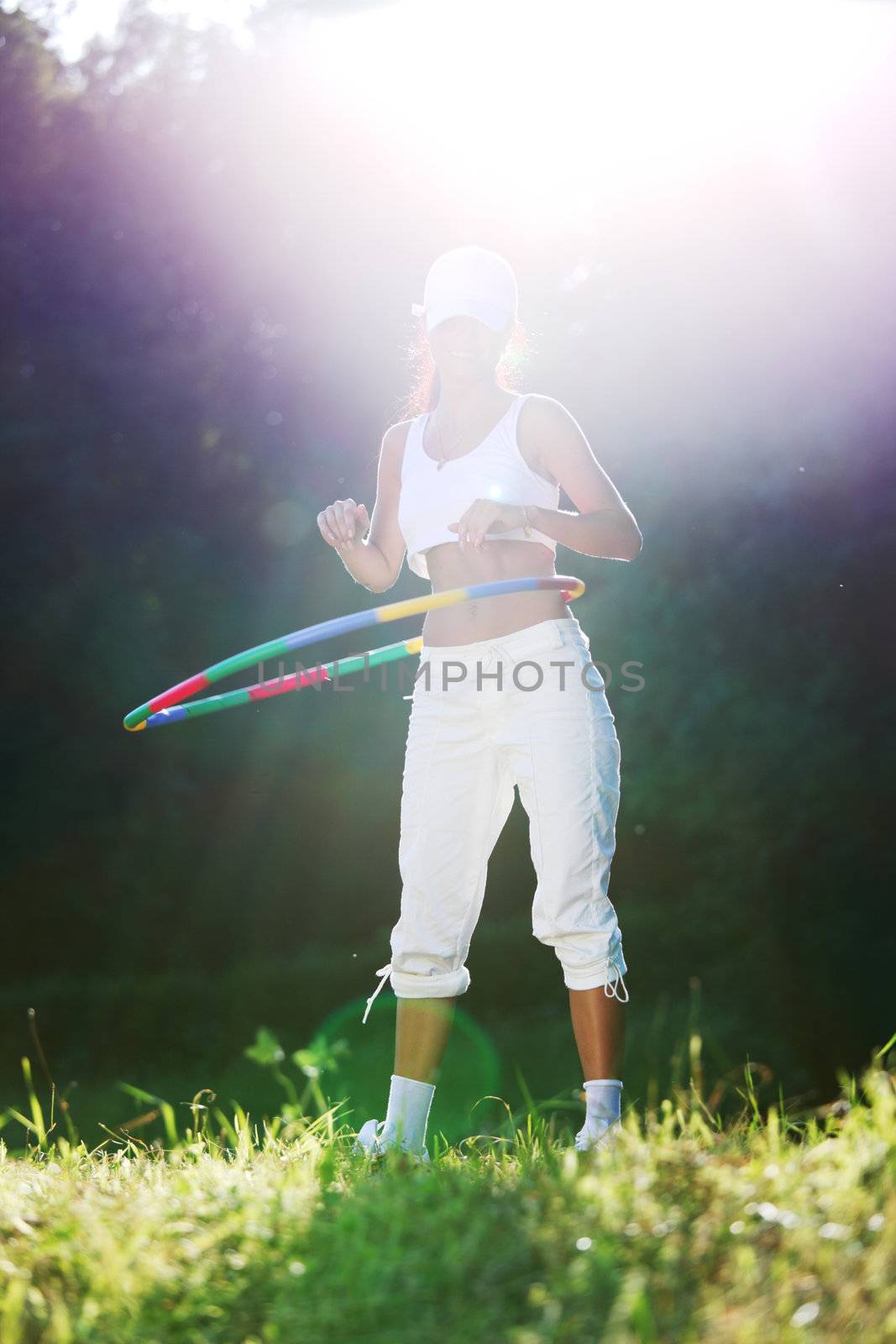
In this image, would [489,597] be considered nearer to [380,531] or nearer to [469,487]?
[469,487]

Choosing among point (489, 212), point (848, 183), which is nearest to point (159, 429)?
point (489, 212)

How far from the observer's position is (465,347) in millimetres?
3469

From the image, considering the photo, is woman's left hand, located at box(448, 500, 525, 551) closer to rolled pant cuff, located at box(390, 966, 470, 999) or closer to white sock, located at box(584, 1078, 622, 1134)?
rolled pant cuff, located at box(390, 966, 470, 999)

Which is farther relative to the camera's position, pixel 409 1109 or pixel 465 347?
pixel 465 347

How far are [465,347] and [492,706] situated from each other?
3.07 feet

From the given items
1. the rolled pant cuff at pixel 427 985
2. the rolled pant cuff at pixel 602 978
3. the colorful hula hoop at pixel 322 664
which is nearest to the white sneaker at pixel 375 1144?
the rolled pant cuff at pixel 427 985

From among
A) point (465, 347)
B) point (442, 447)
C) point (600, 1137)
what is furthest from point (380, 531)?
point (600, 1137)

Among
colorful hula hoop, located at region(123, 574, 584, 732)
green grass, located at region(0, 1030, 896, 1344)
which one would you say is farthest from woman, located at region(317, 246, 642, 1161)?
green grass, located at region(0, 1030, 896, 1344)

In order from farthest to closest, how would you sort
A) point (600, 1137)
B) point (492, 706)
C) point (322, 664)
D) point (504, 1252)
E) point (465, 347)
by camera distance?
point (322, 664), point (465, 347), point (492, 706), point (600, 1137), point (504, 1252)

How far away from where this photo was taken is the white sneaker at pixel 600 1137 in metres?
2.78

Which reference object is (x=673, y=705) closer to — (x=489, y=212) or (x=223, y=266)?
(x=489, y=212)

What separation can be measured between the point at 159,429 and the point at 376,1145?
8.99m

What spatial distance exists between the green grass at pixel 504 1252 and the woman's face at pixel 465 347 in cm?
182

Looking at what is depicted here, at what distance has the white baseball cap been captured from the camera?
3.38 metres
